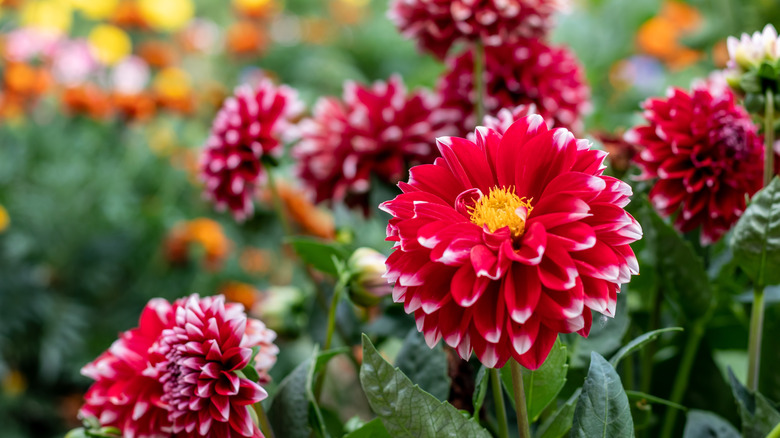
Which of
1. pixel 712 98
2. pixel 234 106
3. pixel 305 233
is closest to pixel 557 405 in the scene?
pixel 712 98

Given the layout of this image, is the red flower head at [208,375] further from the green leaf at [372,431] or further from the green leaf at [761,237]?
the green leaf at [761,237]

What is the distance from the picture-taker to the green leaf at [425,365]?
38cm

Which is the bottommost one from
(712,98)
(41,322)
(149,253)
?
(41,322)

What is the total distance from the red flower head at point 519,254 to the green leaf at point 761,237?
0.10 meters

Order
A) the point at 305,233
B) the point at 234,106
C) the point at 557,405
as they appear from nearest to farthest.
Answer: the point at 557,405
the point at 234,106
the point at 305,233

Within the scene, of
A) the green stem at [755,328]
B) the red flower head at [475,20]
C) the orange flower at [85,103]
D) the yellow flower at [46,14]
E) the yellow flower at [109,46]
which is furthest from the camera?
the yellow flower at [46,14]

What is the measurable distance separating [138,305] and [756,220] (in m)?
0.98

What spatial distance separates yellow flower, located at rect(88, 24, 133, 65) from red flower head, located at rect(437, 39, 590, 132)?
1013 millimetres

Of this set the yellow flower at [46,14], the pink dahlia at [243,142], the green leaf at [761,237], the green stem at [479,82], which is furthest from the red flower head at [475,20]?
the yellow flower at [46,14]

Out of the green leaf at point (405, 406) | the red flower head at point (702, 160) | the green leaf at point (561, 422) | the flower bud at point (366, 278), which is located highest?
the red flower head at point (702, 160)

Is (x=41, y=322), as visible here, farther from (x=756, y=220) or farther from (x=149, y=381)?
(x=756, y=220)

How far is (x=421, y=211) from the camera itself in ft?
0.95

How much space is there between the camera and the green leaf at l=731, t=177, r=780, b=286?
342mm

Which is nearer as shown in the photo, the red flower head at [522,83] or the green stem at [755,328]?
the green stem at [755,328]
